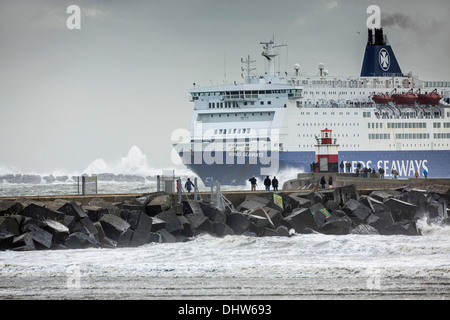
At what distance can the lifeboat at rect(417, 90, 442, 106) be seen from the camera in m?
51.0

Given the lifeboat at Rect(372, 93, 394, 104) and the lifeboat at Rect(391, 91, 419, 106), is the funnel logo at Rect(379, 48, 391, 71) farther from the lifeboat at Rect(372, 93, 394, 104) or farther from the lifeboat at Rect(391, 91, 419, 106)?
the lifeboat at Rect(372, 93, 394, 104)

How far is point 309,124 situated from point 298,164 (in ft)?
10.2

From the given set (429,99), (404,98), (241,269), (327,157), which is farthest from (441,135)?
(241,269)

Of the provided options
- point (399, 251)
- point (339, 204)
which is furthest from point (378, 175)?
point (399, 251)

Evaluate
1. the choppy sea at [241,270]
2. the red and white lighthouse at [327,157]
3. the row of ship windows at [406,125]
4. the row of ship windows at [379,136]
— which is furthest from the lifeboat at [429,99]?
the choppy sea at [241,270]

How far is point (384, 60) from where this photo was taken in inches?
2194

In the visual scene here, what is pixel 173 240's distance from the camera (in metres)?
17.2

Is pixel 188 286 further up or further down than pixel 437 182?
further down

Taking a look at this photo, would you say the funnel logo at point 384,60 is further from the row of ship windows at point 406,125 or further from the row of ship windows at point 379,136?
the row of ship windows at point 379,136

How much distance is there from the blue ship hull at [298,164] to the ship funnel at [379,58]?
8600mm

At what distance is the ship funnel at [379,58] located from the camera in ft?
181

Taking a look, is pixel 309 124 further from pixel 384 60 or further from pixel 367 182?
pixel 367 182
